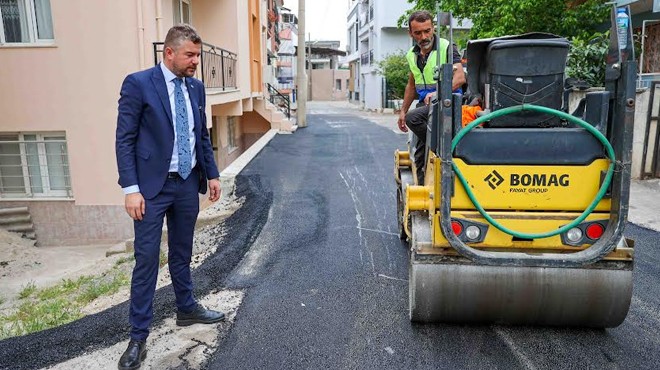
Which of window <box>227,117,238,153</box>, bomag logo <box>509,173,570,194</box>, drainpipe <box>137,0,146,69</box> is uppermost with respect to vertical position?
drainpipe <box>137,0,146,69</box>

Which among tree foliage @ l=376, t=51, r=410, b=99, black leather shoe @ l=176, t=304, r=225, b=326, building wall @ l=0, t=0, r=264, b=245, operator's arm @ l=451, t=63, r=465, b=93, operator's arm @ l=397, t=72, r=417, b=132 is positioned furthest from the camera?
tree foliage @ l=376, t=51, r=410, b=99

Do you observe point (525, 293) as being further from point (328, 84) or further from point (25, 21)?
point (328, 84)

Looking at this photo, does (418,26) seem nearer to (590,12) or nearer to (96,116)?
(96,116)

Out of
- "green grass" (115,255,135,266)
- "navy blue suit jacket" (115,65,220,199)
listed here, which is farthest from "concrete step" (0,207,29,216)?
"navy blue suit jacket" (115,65,220,199)

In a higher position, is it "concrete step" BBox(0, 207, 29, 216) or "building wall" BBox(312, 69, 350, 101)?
"building wall" BBox(312, 69, 350, 101)

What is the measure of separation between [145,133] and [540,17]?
13124 mm

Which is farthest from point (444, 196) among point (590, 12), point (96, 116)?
point (590, 12)

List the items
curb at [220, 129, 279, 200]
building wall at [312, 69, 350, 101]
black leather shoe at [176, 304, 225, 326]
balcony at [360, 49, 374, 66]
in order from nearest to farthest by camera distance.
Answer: black leather shoe at [176, 304, 225, 326], curb at [220, 129, 279, 200], balcony at [360, 49, 374, 66], building wall at [312, 69, 350, 101]

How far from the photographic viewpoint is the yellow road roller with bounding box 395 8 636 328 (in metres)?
3.45

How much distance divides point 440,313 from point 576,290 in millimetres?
881

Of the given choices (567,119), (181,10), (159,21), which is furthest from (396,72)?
(567,119)

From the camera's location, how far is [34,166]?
10141 millimetres

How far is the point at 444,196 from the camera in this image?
3498 millimetres

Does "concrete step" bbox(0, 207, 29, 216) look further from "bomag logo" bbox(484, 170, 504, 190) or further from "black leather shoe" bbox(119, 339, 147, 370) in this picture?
"bomag logo" bbox(484, 170, 504, 190)
